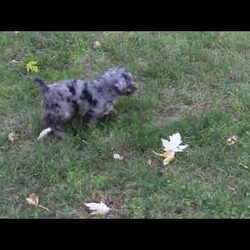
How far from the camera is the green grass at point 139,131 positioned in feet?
12.7

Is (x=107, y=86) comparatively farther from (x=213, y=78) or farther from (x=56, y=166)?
(x=213, y=78)

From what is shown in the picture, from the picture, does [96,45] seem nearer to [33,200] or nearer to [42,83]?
[42,83]

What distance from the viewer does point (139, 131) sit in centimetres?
444

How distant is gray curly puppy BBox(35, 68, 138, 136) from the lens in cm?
431

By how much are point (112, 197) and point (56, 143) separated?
711 millimetres

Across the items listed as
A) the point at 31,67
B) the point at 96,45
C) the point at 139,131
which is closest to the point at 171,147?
the point at 139,131

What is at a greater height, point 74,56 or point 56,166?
point 74,56

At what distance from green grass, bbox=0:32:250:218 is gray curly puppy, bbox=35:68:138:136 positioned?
107mm

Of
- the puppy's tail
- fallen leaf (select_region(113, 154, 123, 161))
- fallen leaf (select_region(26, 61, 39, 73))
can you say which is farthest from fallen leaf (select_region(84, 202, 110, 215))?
fallen leaf (select_region(26, 61, 39, 73))

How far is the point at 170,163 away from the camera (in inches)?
165

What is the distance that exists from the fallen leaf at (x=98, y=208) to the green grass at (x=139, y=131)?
37 mm

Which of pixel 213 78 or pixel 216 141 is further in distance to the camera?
pixel 213 78
